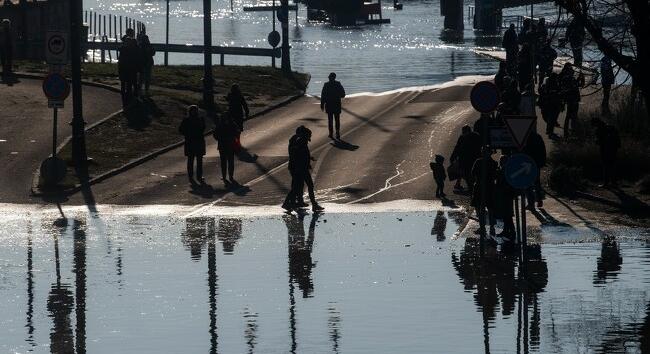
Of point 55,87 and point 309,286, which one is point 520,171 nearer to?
point 309,286

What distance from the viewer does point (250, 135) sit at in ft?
128

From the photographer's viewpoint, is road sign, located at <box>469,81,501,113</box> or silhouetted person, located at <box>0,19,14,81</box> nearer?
road sign, located at <box>469,81,501,113</box>

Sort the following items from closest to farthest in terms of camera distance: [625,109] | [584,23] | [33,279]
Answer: [33,279] → [584,23] → [625,109]

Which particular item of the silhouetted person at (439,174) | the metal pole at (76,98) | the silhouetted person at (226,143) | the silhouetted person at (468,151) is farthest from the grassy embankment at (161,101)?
the silhouetted person at (468,151)

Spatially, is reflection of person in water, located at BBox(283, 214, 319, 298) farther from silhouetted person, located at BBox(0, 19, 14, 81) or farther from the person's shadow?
silhouetted person, located at BBox(0, 19, 14, 81)

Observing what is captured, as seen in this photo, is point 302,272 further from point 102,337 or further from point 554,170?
point 554,170

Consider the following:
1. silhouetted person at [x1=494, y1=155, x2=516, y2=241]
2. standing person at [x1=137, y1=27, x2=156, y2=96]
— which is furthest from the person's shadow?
silhouetted person at [x1=494, y1=155, x2=516, y2=241]

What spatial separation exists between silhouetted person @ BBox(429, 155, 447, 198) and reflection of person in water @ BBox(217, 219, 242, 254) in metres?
4.33

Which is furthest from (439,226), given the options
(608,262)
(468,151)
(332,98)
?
(332,98)

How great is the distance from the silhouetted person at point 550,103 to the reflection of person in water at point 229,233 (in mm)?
11059

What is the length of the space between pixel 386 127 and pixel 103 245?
17.6m

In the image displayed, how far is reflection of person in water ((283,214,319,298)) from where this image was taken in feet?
66.0

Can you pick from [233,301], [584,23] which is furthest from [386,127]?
[233,301]

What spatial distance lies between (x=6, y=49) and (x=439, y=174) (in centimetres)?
1906
